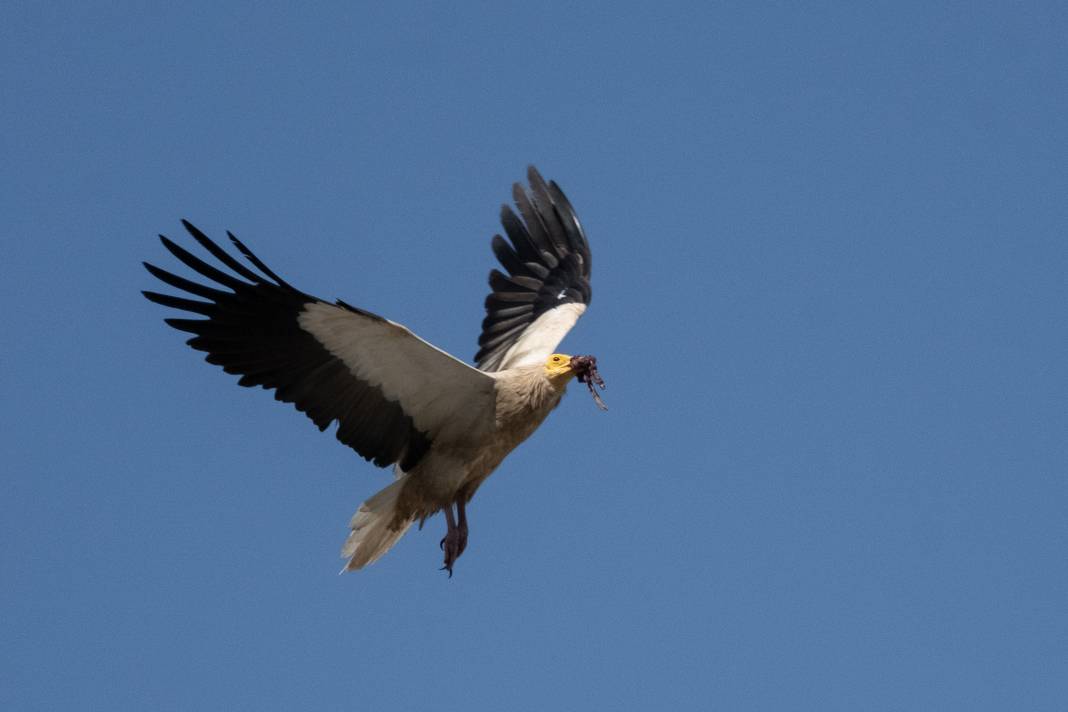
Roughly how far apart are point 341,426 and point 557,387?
1077mm

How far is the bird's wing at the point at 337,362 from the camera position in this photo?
27.0 feet

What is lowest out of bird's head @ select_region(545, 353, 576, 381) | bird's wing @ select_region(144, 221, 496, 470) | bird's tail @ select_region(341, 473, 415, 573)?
bird's tail @ select_region(341, 473, 415, 573)

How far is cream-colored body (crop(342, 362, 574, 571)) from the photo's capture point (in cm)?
866

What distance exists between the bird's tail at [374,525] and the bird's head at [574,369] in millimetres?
914

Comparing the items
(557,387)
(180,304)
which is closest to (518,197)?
(557,387)

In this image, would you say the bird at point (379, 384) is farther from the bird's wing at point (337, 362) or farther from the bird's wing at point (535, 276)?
the bird's wing at point (535, 276)

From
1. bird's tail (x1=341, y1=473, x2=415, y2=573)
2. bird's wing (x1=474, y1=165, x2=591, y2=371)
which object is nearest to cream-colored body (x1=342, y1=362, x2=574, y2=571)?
bird's tail (x1=341, y1=473, x2=415, y2=573)

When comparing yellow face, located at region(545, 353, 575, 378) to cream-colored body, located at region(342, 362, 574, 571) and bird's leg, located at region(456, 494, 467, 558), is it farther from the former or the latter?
bird's leg, located at region(456, 494, 467, 558)

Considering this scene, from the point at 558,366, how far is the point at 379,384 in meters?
0.89

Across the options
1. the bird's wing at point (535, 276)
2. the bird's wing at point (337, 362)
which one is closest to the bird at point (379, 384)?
the bird's wing at point (337, 362)

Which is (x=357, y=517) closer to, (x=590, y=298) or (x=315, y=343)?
(x=315, y=343)

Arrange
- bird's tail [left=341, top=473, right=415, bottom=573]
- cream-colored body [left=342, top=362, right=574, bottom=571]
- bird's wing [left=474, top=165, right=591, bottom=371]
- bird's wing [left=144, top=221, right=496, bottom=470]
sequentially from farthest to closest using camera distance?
bird's wing [left=474, top=165, right=591, bottom=371] < bird's tail [left=341, top=473, right=415, bottom=573] < cream-colored body [left=342, top=362, right=574, bottom=571] < bird's wing [left=144, top=221, right=496, bottom=470]

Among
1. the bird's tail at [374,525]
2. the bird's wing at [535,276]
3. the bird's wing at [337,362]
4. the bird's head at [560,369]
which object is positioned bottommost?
the bird's tail at [374,525]

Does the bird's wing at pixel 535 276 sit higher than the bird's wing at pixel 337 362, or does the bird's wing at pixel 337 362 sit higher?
the bird's wing at pixel 535 276
